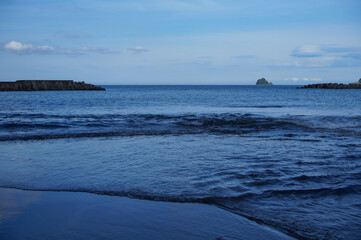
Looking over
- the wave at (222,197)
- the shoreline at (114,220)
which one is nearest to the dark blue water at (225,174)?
the wave at (222,197)

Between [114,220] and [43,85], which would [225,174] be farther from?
[43,85]

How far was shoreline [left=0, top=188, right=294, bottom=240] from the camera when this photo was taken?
13.1 ft

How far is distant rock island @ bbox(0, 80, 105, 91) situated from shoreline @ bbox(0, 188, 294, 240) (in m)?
109

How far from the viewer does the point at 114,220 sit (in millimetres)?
4461

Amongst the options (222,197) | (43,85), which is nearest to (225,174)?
(222,197)

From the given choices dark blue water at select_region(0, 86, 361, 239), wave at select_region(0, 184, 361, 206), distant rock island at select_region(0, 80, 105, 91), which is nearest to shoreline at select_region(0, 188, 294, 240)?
wave at select_region(0, 184, 361, 206)

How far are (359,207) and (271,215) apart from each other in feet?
5.28

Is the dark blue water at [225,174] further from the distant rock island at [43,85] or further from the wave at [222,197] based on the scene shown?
the distant rock island at [43,85]

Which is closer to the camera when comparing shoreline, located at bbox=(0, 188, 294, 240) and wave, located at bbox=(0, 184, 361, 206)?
shoreline, located at bbox=(0, 188, 294, 240)

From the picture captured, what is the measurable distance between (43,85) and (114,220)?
388 feet

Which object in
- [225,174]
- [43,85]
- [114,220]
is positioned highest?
[43,85]

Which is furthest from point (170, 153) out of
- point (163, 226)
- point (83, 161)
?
point (163, 226)

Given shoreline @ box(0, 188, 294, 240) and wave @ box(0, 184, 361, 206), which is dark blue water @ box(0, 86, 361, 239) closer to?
wave @ box(0, 184, 361, 206)

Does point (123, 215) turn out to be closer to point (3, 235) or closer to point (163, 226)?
point (163, 226)
